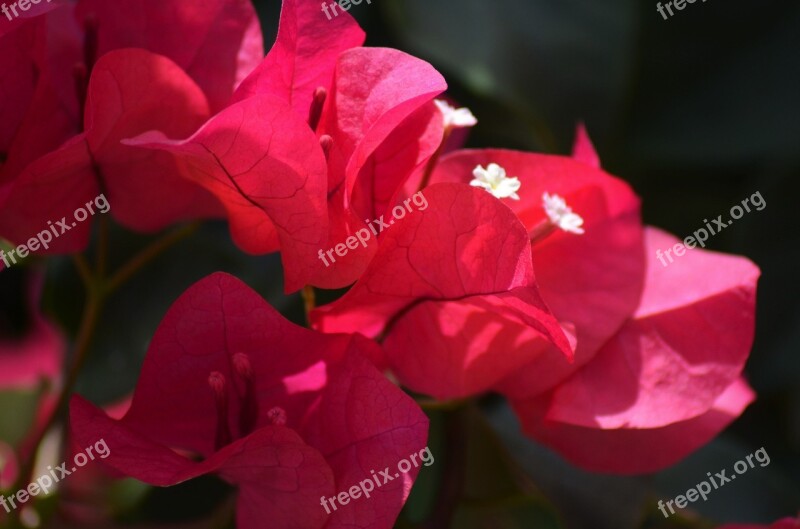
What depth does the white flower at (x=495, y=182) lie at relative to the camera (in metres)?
0.56

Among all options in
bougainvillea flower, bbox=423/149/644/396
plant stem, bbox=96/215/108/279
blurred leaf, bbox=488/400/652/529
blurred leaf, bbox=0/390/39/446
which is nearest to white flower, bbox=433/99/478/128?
bougainvillea flower, bbox=423/149/644/396

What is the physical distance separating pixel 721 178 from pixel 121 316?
640 mm

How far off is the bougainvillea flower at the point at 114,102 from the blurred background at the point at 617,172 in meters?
0.25

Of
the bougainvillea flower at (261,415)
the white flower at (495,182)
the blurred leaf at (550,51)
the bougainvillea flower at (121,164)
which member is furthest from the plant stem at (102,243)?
the blurred leaf at (550,51)

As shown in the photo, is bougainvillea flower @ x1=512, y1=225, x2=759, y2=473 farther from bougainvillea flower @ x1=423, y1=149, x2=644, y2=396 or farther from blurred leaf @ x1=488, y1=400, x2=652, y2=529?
blurred leaf @ x1=488, y1=400, x2=652, y2=529

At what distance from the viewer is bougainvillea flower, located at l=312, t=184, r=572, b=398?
1.63 feet

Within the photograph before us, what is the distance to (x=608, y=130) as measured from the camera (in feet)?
3.08

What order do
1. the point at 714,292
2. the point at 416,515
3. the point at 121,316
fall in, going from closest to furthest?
the point at 714,292, the point at 416,515, the point at 121,316

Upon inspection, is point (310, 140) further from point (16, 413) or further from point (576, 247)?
point (16, 413)

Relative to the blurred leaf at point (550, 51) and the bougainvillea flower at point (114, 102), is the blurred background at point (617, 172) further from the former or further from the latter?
the bougainvillea flower at point (114, 102)

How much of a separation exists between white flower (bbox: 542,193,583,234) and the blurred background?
23 cm

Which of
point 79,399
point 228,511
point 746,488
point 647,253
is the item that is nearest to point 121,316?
point 228,511

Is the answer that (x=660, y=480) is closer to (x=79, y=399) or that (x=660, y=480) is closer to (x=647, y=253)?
(x=647, y=253)

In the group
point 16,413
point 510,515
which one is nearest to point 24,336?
point 16,413
